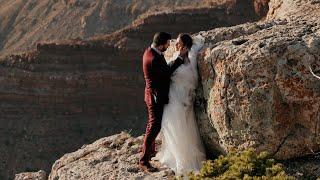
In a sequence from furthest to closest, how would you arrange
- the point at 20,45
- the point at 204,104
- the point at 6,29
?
the point at 6,29
the point at 20,45
the point at 204,104

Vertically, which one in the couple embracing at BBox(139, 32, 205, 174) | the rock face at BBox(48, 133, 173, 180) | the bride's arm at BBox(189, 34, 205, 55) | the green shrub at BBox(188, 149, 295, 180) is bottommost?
the rock face at BBox(48, 133, 173, 180)

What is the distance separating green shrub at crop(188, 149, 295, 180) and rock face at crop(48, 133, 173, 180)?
1.53 metres

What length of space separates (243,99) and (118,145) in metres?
2.93

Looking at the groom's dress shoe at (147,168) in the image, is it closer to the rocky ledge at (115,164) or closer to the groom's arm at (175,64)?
the rocky ledge at (115,164)

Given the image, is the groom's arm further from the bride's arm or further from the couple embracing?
the bride's arm

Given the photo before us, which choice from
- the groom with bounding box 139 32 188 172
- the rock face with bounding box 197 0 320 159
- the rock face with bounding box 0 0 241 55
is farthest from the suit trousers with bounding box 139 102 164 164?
the rock face with bounding box 0 0 241 55

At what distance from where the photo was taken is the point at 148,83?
8031mm

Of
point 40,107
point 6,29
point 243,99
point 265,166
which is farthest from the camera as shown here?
point 6,29

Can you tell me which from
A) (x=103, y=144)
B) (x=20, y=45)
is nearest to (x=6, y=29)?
(x=20, y=45)

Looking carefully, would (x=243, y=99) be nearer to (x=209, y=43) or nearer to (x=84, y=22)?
(x=209, y=43)

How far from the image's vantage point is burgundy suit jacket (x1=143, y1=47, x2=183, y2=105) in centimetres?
790

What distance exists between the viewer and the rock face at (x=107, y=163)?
8375 mm

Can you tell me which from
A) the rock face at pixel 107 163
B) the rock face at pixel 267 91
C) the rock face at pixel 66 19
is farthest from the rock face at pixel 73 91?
the rock face at pixel 267 91

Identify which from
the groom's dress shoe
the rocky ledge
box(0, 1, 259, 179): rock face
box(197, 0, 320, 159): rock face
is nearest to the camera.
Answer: box(197, 0, 320, 159): rock face
